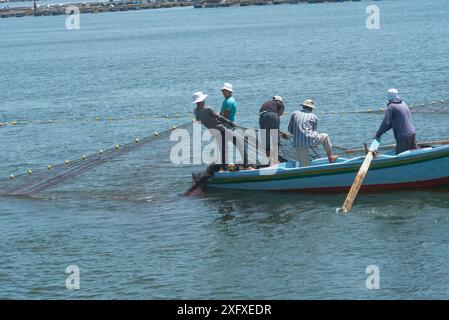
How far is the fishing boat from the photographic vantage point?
64.5 ft

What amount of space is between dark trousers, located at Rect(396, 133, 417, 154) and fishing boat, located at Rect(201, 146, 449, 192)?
0.17 m

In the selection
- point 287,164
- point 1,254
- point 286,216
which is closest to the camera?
point 1,254

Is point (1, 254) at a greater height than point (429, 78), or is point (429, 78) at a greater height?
point (429, 78)

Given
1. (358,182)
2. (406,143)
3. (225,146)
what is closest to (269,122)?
(225,146)

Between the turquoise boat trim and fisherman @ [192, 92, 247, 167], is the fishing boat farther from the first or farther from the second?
fisherman @ [192, 92, 247, 167]

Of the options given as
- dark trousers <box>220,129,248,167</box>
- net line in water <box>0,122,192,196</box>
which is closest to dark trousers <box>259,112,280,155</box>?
dark trousers <box>220,129,248,167</box>

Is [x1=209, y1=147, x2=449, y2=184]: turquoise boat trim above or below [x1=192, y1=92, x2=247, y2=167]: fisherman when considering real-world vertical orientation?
below

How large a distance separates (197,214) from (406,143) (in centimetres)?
461

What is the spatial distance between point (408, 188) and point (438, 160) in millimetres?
1017

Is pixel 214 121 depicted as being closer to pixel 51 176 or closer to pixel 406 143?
pixel 406 143

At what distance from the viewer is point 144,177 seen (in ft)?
78.5

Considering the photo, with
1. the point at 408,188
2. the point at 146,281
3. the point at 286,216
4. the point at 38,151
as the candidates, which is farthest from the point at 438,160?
the point at 38,151

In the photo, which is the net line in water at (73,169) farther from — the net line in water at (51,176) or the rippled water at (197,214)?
the rippled water at (197,214)
